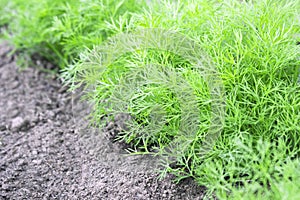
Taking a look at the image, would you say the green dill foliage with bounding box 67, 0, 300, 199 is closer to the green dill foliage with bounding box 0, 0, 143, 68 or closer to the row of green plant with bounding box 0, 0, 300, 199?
the row of green plant with bounding box 0, 0, 300, 199

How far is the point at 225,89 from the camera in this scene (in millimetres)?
1596

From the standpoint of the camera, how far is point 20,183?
1687 mm

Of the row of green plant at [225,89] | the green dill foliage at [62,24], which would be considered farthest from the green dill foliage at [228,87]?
the green dill foliage at [62,24]

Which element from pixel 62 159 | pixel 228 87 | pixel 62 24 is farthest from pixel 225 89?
pixel 62 24

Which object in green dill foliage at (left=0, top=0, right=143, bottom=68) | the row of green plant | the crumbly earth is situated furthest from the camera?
green dill foliage at (left=0, top=0, right=143, bottom=68)

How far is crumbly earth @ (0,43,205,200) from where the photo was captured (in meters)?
1.61

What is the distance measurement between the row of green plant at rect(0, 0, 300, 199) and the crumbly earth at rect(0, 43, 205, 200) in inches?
3.4

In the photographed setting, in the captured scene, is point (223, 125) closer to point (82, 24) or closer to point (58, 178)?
point (58, 178)

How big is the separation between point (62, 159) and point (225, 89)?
2.30 ft

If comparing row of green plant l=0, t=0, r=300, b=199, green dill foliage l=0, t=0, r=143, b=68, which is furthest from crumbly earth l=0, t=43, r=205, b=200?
green dill foliage l=0, t=0, r=143, b=68

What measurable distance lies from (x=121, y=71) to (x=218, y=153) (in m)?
0.52

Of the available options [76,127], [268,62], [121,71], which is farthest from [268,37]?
[76,127]

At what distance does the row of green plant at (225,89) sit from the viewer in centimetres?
150

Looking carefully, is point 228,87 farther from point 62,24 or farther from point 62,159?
point 62,24
